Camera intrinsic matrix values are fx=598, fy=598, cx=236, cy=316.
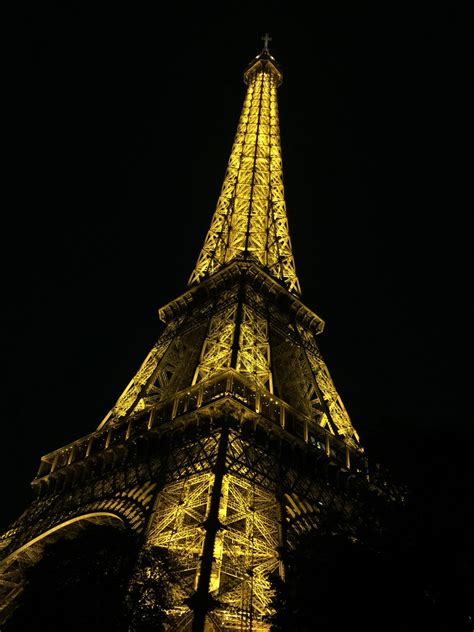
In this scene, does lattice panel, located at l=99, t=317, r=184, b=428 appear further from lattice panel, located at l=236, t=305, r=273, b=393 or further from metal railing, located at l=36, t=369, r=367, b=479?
lattice panel, located at l=236, t=305, r=273, b=393

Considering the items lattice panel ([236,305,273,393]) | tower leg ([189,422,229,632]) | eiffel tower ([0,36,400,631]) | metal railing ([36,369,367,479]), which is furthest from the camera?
lattice panel ([236,305,273,393])

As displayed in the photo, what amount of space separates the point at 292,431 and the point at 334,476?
246 cm

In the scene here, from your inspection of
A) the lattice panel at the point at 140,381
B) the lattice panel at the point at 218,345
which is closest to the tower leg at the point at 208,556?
the lattice panel at the point at 218,345

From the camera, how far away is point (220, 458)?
18.6m

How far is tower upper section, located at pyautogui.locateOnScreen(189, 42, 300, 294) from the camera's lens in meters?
37.3

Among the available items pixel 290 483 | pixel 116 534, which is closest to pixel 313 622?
pixel 116 534

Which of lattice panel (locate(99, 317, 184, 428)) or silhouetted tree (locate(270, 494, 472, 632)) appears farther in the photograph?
lattice panel (locate(99, 317, 184, 428))

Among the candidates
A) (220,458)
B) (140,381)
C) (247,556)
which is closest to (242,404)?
(220,458)

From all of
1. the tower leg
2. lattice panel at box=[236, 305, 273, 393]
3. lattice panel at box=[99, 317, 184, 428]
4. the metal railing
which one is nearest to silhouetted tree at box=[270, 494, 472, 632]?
the tower leg

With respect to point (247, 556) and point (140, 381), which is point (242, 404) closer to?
point (247, 556)

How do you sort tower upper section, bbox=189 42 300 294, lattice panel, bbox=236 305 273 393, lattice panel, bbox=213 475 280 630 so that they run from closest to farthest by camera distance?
1. lattice panel, bbox=213 475 280 630
2. lattice panel, bbox=236 305 273 393
3. tower upper section, bbox=189 42 300 294

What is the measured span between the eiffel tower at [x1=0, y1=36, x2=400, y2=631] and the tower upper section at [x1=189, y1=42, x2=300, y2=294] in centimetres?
48

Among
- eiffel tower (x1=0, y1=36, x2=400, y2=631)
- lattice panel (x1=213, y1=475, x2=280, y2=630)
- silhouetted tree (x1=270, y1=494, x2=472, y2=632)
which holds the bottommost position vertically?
silhouetted tree (x1=270, y1=494, x2=472, y2=632)

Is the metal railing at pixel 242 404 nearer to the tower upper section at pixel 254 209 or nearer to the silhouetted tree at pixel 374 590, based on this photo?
the silhouetted tree at pixel 374 590
